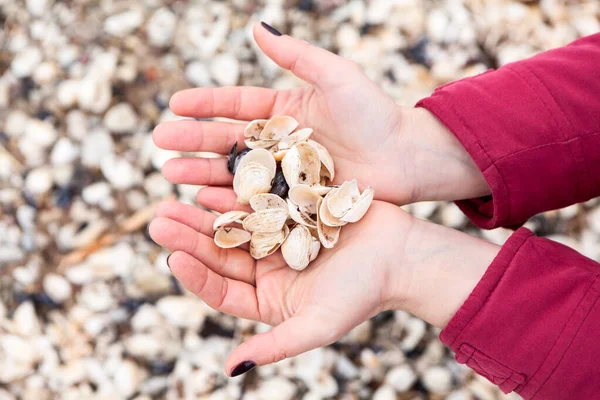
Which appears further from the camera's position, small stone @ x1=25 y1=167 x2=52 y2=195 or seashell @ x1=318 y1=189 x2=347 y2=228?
small stone @ x1=25 y1=167 x2=52 y2=195

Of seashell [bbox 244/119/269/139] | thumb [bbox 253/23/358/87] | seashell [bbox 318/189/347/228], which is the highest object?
thumb [bbox 253/23/358/87]

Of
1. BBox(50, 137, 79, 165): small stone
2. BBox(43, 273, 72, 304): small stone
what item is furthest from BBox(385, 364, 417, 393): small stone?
BBox(50, 137, 79, 165): small stone

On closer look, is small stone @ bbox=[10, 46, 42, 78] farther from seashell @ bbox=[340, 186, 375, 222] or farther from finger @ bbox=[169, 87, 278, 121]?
seashell @ bbox=[340, 186, 375, 222]

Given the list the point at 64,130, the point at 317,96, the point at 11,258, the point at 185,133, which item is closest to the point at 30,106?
the point at 64,130

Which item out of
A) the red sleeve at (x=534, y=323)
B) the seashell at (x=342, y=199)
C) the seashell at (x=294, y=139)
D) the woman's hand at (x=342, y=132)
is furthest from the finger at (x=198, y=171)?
the red sleeve at (x=534, y=323)

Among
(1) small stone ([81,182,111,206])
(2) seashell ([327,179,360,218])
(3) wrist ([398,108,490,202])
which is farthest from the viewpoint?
(1) small stone ([81,182,111,206])

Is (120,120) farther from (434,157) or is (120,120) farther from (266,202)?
(434,157)

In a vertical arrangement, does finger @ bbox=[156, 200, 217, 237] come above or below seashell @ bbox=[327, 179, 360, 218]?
below
